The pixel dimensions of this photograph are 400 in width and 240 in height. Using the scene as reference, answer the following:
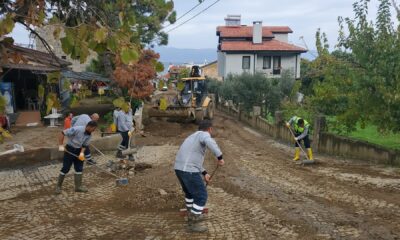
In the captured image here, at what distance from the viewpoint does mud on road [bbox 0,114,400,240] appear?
23.2 feet

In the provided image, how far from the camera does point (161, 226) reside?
7.29 m

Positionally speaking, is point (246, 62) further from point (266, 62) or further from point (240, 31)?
point (240, 31)

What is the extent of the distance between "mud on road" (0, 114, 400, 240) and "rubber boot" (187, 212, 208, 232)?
0.11 metres

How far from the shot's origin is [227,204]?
8.52 metres

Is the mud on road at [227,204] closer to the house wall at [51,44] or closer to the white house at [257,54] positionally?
the house wall at [51,44]

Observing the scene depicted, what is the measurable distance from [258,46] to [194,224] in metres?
36.4

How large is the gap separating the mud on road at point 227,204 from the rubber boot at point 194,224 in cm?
11

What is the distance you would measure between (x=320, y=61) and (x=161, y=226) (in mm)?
10162

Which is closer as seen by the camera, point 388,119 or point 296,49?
point 388,119

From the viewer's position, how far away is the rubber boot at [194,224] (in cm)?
696

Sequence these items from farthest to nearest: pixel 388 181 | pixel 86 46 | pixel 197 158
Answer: pixel 388 181
pixel 197 158
pixel 86 46

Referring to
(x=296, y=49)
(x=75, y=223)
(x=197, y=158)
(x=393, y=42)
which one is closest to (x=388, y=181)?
(x=393, y=42)

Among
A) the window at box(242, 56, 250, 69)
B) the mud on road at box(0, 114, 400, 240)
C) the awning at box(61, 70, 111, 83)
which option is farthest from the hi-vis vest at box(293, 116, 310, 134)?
Result: the window at box(242, 56, 250, 69)

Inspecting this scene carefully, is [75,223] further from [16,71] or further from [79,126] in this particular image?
[16,71]
